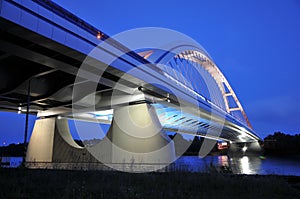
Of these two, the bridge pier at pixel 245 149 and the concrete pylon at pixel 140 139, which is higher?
the concrete pylon at pixel 140 139

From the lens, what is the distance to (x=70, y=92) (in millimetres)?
19219

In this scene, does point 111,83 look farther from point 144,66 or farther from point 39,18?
point 39,18

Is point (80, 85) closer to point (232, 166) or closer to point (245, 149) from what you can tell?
point (232, 166)

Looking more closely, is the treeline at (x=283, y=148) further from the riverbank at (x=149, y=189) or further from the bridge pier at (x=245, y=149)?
the riverbank at (x=149, y=189)

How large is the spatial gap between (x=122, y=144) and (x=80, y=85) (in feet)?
18.0

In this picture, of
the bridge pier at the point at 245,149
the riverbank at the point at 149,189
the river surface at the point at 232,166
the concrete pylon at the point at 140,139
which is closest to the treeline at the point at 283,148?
the bridge pier at the point at 245,149

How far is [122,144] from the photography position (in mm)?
18719

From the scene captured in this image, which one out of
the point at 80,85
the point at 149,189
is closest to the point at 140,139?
the point at 80,85

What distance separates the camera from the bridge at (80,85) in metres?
10.2

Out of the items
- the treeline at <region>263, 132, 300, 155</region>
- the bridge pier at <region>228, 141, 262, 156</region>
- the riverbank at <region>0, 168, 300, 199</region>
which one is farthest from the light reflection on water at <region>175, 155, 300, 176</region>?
the treeline at <region>263, 132, 300, 155</region>

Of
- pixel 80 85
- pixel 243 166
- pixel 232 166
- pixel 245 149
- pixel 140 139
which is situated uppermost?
pixel 80 85

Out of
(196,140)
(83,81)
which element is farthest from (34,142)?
(196,140)

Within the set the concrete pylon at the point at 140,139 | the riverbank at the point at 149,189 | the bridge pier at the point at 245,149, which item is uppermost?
the concrete pylon at the point at 140,139

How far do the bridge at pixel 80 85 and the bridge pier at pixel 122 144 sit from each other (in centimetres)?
7
